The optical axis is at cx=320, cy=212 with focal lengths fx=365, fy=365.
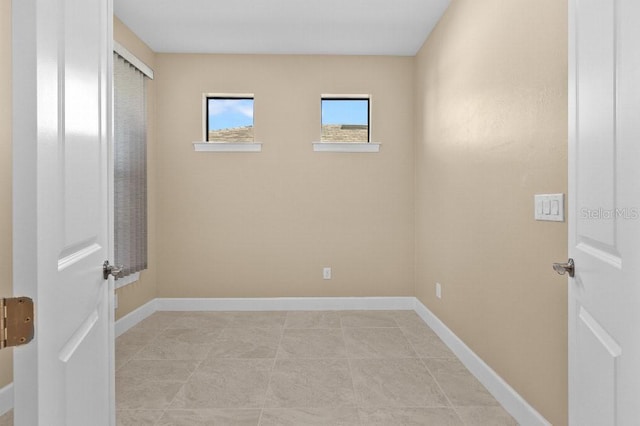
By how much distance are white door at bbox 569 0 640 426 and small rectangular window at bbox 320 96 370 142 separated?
2951 millimetres

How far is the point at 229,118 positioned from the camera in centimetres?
402

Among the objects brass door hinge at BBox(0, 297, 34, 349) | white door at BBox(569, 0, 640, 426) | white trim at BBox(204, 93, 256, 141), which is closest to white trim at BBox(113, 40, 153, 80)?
white trim at BBox(204, 93, 256, 141)

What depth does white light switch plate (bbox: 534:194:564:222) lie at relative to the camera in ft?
5.21

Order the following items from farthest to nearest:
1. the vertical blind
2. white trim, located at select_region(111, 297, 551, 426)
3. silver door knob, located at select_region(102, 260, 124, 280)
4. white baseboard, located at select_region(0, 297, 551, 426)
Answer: white trim, located at select_region(111, 297, 551, 426), the vertical blind, white baseboard, located at select_region(0, 297, 551, 426), silver door knob, located at select_region(102, 260, 124, 280)

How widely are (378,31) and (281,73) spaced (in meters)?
1.10

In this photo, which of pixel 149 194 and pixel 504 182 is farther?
pixel 149 194

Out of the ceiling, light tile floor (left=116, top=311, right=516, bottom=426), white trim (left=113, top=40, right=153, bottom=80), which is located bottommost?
light tile floor (left=116, top=311, right=516, bottom=426)

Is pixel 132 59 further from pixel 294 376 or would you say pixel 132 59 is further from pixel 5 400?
pixel 294 376

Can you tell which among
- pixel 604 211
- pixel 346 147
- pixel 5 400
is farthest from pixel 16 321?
pixel 346 147

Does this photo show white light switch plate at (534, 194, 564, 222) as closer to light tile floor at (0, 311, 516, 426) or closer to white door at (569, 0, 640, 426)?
white door at (569, 0, 640, 426)

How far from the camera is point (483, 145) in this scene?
2.36 metres

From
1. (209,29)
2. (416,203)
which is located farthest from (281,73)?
(416,203)

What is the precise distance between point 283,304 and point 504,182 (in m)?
2.62

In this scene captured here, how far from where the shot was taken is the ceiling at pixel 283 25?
3010 millimetres
